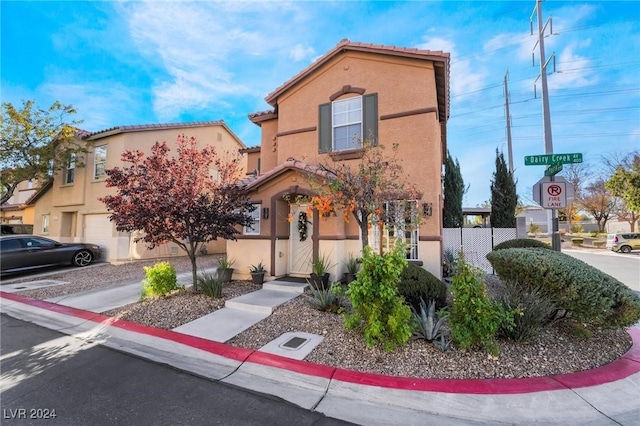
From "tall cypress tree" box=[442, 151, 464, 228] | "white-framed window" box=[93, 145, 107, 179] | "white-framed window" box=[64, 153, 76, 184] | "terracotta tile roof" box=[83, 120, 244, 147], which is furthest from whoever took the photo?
"white-framed window" box=[64, 153, 76, 184]

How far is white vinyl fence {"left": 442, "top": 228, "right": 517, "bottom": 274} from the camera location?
39.6ft

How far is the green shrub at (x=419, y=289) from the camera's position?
6.19m

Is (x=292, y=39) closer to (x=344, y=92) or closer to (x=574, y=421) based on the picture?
(x=344, y=92)

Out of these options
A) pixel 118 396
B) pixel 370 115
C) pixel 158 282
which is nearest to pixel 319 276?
pixel 158 282

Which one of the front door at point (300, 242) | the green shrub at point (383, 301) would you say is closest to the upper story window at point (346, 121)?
the front door at point (300, 242)

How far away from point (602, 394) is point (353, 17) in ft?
39.1

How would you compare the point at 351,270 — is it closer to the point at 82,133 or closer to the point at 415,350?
the point at 415,350

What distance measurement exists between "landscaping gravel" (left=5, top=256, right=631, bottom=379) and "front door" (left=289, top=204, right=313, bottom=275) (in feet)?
9.00

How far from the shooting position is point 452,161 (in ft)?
50.2

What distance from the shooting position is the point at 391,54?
387 inches

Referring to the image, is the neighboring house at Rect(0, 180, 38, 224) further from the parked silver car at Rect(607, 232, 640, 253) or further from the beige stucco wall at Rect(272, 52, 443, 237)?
the parked silver car at Rect(607, 232, 640, 253)

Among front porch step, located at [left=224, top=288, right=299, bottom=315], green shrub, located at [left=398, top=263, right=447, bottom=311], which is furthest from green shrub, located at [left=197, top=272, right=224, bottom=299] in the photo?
green shrub, located at [left=398, top=263, right=447, bottom=311]

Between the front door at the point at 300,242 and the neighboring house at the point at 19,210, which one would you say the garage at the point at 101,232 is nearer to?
the neighboring house at the point at 19,210

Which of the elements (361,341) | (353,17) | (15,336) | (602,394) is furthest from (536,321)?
(353,17)
